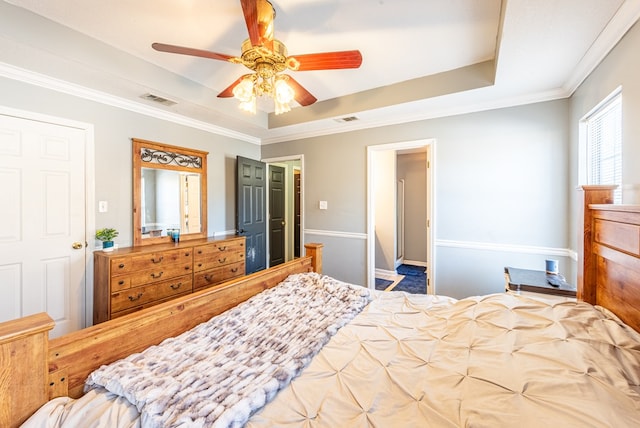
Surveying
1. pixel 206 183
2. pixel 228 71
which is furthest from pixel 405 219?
pixel 228 71

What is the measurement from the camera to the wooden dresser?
238 centimetres

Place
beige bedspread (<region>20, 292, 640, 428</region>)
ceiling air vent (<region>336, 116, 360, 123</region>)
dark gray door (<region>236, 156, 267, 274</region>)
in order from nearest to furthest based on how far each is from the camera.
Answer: beige bedspread (<region>20, 292, 640, 428</region>), ceiling air vent (<region>336, 116, 360, 123</region>), dark gray door (<region>236, 156, 267, 274</region>)

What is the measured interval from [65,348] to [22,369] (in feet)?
0.48

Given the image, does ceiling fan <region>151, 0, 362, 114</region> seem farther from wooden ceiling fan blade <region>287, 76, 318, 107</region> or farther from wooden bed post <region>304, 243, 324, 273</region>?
wooden bed post <region>304, 243, 324, 273</region>

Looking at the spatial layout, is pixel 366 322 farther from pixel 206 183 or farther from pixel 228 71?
pixel 206 183

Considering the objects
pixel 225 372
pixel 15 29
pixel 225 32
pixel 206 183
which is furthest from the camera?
pixel 206 183

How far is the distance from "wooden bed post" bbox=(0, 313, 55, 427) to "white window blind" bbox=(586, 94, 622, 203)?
2.93 metres

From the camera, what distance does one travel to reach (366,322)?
148 centimetres

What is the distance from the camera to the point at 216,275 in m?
3.20

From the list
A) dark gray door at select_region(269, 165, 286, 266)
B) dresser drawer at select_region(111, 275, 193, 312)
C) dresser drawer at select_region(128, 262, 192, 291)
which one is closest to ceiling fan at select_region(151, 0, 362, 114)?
dresser drawer at select_region(128, 262, 192, 291)

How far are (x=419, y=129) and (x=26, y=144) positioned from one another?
3.82m

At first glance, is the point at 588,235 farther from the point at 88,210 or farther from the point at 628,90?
the point at 88,210

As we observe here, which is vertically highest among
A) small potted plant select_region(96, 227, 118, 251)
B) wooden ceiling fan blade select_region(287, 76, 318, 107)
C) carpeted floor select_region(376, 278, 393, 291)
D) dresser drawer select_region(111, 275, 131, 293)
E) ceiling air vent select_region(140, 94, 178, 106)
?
ceiling air vent select_region(140, 94, 178, 106)

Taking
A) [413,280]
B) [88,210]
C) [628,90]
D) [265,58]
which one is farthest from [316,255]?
[413,280]
